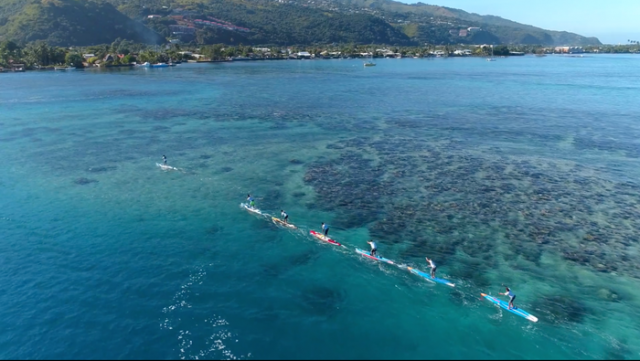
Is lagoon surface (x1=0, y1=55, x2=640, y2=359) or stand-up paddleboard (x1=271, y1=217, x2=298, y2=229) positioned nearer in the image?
lagoon surface (x1=0, y1=55, x2=640, y2=359)

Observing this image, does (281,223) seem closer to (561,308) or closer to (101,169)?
(561,308)

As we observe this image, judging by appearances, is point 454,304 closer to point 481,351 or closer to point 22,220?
point 481,351

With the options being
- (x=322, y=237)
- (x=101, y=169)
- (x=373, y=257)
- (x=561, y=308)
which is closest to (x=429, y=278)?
(x=373, y=257)

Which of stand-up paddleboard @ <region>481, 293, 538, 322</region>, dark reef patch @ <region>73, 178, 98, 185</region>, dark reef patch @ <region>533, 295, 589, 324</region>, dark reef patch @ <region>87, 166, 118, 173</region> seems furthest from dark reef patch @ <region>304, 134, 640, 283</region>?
dark reef patch @ <region>87, 166, 118, 173</region>

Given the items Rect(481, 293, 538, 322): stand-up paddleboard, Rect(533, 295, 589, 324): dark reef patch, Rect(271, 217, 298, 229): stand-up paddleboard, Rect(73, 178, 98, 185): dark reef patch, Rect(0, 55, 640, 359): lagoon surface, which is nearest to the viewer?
Rect(0, 55, 640, 359): lagoon surface

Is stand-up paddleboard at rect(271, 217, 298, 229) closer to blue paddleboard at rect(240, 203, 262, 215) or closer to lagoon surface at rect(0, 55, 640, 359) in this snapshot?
lagoon surface at rect(0, 55, 640, 359)

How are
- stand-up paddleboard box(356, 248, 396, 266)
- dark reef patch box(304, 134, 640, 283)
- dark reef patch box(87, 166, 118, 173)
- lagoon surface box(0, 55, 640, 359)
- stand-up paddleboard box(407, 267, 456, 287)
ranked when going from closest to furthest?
1. lagoon surface box(0, 55, 640, 359)
2. stand-up paddleboard box(407, 267, 456, 287)
3. stand-up paddleboard box(356, 248, 396, 266)
4. dark reef patch box(304, 134, 640, 283)
5. dark reef patch box(87, 166, 118, 173)

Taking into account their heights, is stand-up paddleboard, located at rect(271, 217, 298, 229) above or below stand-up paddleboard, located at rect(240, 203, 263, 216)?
below

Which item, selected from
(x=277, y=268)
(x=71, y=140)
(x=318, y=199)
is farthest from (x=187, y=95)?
(x=277, y=268)

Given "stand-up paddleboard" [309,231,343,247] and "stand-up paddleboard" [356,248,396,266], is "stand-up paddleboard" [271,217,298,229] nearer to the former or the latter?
"stand-up paddleboard" [309,231,343,247]

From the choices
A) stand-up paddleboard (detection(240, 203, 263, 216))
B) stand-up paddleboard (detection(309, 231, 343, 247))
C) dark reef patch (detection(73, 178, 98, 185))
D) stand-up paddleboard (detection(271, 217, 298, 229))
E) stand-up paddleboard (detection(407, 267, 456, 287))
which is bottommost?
stand-up paddleboard (detection(407, 267, 456, 287))
